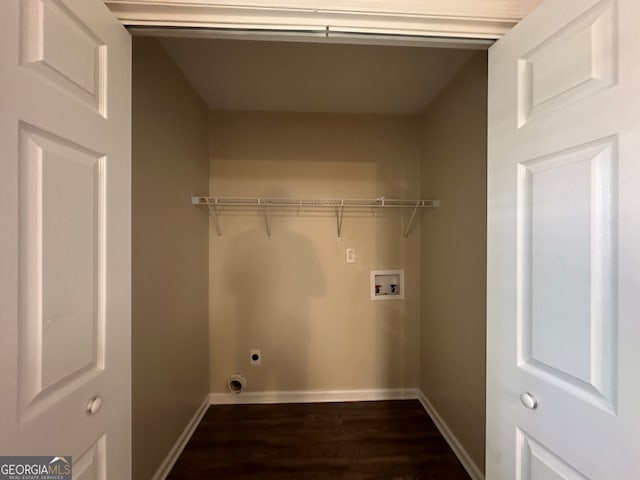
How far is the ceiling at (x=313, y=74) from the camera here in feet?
5.48

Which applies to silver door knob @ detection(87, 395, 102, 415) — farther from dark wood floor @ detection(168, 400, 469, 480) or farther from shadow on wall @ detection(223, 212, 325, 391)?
shadow on wall @ detection(223, 212, 325, 391)

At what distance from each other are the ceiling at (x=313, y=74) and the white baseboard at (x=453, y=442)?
98.5 inches

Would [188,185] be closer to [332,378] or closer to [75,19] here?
[75,19]

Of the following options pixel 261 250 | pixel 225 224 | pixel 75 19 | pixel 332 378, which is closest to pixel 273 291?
pixel 261 250

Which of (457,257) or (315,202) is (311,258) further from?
(457,257)

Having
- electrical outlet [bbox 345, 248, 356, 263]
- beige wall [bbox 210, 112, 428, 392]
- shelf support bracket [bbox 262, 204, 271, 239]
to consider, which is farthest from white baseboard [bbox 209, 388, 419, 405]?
shelf support bracket [bbox 262, 204, 271, 239]

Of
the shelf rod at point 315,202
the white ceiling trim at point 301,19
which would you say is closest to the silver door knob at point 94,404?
the white ceiling trim at point 301,19

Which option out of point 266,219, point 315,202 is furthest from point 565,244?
point 266,219

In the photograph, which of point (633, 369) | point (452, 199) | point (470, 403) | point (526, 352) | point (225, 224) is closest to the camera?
point (633, 369)

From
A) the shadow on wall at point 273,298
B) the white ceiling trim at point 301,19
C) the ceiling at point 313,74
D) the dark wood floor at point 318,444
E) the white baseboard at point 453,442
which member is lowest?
the dark wood floor at point 318,444

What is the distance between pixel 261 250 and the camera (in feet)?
8.04

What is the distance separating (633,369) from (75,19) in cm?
145

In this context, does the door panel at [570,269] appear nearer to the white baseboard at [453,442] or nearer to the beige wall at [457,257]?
the beige wall at [457,257]

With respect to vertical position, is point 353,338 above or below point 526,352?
below
